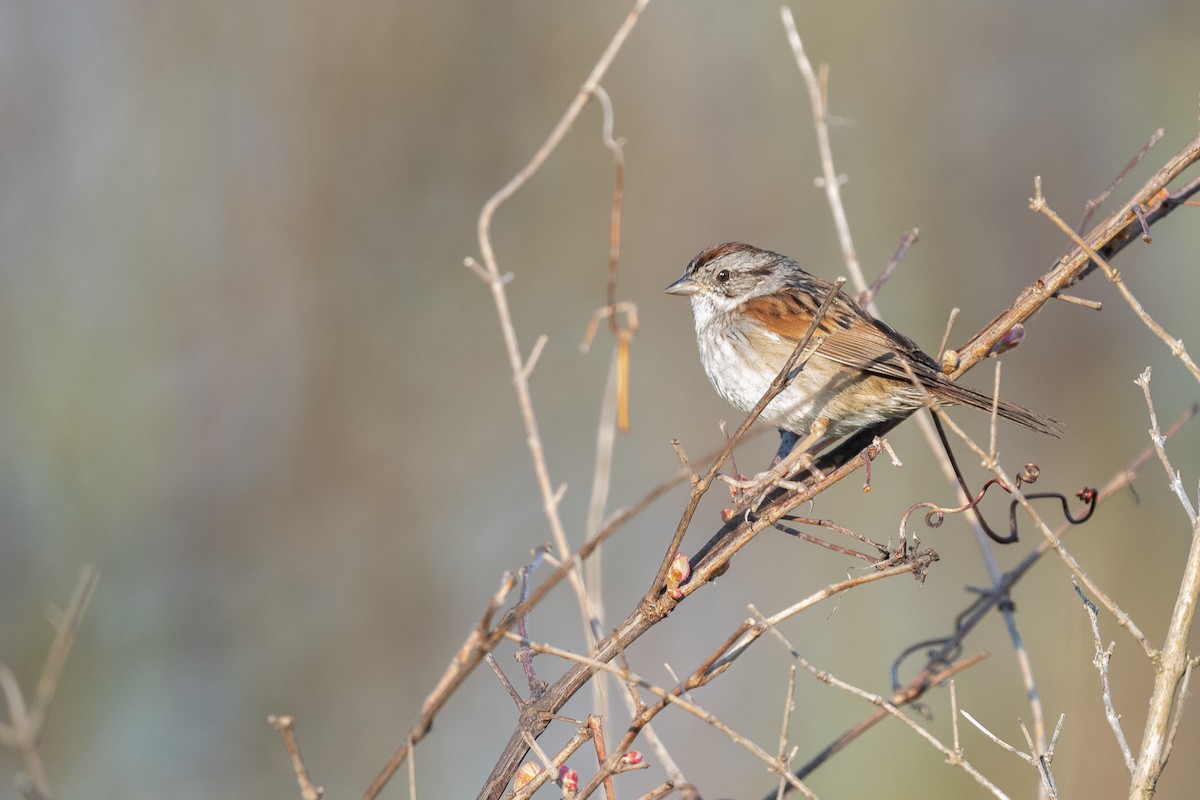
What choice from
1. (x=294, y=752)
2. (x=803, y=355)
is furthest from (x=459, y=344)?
(x=294, y=752)

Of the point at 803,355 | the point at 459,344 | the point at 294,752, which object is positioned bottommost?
the point at 294,752

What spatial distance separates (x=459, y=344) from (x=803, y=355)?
11.6ft

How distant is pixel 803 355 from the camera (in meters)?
3.32

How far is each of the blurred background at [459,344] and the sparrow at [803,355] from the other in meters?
1.89

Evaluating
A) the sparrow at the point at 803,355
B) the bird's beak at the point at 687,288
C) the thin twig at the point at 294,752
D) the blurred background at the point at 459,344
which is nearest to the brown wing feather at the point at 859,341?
the sparrow at the point at 803,355

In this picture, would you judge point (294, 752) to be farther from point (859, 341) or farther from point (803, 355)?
point (859, 341)

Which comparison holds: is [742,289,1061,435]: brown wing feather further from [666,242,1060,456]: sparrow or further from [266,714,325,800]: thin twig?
[266,714,325,800]: thin twig

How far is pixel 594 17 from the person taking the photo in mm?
6859

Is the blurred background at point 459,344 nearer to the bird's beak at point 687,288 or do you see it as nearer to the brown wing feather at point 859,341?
the bird's beak at point 687,288

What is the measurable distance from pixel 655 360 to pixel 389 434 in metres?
1.92

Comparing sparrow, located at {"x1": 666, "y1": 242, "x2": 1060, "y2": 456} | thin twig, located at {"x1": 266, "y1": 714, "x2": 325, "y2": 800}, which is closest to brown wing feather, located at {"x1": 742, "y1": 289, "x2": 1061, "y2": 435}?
sparrow, located at {"x1": 666, "y1": 242, "x2": 1060, "y2": 456}

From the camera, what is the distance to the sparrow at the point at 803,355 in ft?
10.2

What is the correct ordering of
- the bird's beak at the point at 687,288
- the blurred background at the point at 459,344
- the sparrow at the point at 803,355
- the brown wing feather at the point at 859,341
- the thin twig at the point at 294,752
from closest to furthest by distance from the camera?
the thin twig at the point at 294,752, the brown wing feather at the point at 859,341, the sparrow at the point at 803,355, the bird's beak at the point at 687,288, the blurred background at the point at 459,344

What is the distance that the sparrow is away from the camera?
3.10 meters
